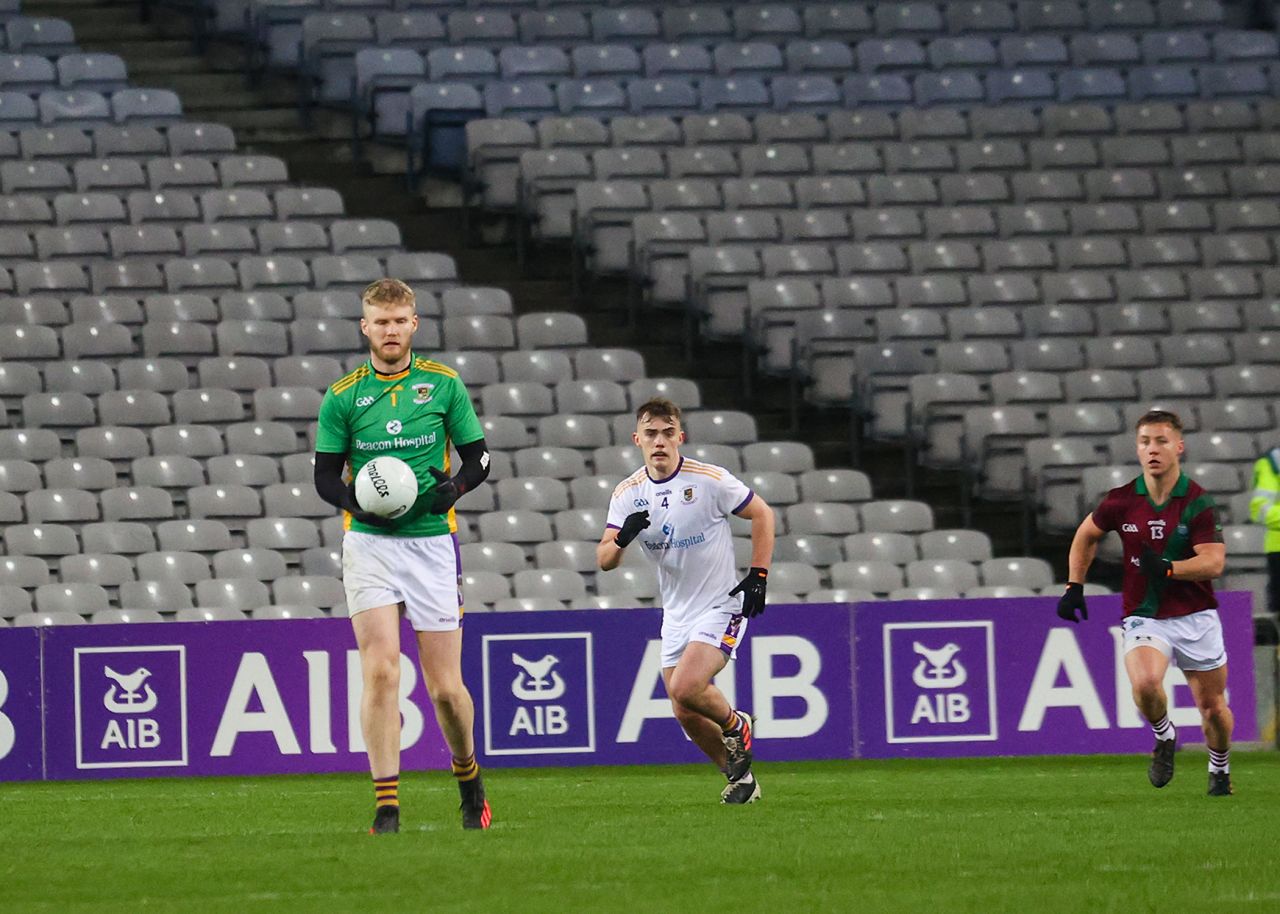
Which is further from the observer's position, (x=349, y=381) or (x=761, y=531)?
(x=761, y=531)

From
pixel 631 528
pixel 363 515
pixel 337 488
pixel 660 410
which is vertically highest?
pixel 660 410

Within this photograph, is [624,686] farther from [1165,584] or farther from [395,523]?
[395,523]

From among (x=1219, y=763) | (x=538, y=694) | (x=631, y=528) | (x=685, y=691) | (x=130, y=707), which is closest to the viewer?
(x=631, y=528)

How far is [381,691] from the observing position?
7828 mm

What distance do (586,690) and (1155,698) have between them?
436 cm

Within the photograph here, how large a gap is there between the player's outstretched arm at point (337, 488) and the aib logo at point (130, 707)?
17.9 ft

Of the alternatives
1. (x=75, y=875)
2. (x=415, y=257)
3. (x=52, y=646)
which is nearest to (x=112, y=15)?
(x=415, y=257)

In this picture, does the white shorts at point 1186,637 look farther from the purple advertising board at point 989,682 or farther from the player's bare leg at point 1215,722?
the purple advertising board at point 989,682

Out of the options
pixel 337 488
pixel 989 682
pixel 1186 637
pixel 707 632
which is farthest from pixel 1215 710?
pixel 337 488

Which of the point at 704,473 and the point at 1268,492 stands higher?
the point at 704,473

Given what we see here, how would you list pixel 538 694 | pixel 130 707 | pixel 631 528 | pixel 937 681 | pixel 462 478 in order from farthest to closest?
pixel 937 681 → pixel 538 694 → pixel 130 707 → pixel 631 528 → pixel 462 478

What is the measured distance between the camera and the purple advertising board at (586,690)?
1306cm

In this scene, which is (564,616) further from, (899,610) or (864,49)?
(864,49)

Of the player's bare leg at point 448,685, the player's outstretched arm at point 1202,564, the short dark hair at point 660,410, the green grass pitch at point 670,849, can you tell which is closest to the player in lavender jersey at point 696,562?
the short dark hair at point 660,410
